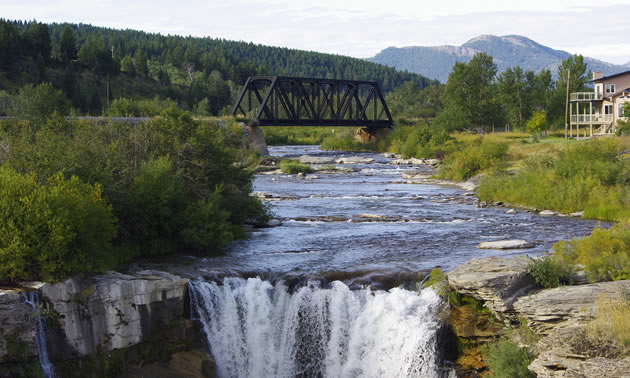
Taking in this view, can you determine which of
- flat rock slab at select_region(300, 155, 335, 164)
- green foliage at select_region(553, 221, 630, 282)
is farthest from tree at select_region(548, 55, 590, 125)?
green foliage at select_region(553, 221, 630, 282)

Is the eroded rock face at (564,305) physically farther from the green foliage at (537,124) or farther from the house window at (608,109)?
the green foliage at (537,124)

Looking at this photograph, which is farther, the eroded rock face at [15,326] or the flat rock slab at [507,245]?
the flat rock slab at [507,245]

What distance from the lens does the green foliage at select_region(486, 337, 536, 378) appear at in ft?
52.8

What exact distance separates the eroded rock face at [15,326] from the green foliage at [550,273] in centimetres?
1329

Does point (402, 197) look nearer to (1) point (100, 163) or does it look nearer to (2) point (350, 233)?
(2) point (350, 233)

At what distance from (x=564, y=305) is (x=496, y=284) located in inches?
74.1

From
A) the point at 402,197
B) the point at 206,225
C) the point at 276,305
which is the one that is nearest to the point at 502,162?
the point at 402,197

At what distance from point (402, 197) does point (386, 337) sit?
23.9 meters

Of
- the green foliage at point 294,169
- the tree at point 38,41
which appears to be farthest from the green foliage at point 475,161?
the tree at point 38,41

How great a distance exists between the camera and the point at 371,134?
99625 millimetres

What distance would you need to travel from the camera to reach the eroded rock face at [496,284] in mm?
18141

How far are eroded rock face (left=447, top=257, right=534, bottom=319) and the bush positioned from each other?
→ 1042 cm

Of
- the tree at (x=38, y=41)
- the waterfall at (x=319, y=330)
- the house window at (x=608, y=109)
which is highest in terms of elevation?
the tree at (x=38, y=41)

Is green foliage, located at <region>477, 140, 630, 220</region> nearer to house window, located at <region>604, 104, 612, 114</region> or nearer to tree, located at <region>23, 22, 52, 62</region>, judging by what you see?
house window, located at <region>604, 104, 612, 114</region>
